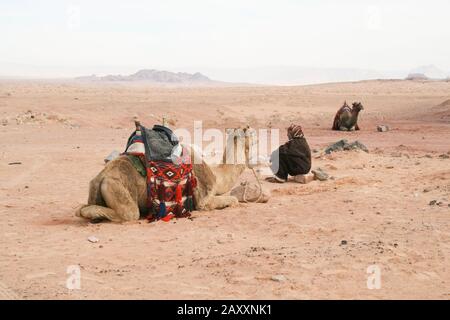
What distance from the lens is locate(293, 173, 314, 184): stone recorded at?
12039 mm

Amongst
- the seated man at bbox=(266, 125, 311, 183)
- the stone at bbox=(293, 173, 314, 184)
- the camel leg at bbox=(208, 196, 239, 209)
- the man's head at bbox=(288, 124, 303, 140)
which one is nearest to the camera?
A: the camel leg at bbox=(208, 196, 239, 209)

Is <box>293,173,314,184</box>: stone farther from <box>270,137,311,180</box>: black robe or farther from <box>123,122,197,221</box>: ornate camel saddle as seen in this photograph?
<box>123,122,197,221</box>: ornate camel saddle

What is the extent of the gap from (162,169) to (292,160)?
4.30 m

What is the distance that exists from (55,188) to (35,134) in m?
9.28

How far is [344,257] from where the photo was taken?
21.2 ft

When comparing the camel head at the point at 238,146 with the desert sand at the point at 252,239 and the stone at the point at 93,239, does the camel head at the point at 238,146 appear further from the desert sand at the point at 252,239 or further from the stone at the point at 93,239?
the stone at the point at 93,239

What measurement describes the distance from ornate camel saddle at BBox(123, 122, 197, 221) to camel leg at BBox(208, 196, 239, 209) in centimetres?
52

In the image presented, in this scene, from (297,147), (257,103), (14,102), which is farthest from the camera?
(257,103)

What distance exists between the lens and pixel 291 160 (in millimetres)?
12289

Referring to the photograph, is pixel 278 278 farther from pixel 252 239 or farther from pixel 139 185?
pixel 139 185

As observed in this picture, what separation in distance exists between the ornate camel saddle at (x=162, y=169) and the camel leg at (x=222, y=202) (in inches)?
20.6

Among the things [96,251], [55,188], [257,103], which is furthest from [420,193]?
[257,103]

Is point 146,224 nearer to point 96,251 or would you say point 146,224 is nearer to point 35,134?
point 96,251

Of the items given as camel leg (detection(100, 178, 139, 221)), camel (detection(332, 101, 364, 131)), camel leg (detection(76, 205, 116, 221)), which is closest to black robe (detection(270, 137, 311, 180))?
camel leg (detection(100, 178, 139, 221))
